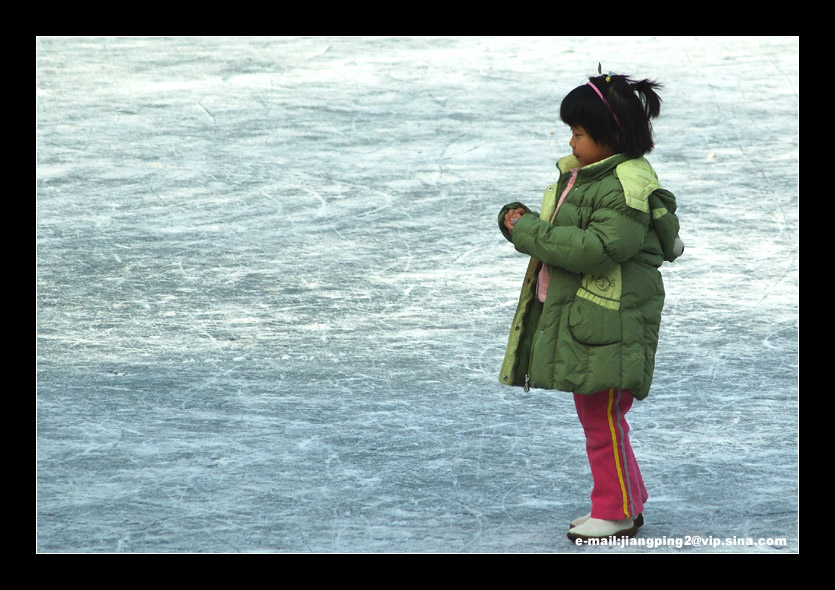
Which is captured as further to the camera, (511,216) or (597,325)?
(511,216)

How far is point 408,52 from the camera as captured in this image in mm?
11508

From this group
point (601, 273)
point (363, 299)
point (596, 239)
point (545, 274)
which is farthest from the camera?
point (363, 299)

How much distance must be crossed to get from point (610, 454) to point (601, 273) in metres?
0.53

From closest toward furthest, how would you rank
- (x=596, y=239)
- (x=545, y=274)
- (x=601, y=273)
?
(x=596, y=239) < (x=601, y=273) < (x=545, y=274)

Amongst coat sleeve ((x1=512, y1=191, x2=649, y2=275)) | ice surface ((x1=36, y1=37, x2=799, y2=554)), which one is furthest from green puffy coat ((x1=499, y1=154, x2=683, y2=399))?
ice surface ((x1=36, y1=37, x2=799, y2=554))

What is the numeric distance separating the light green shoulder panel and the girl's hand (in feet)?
1.00

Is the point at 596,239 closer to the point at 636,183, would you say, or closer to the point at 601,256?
the point at 601,256

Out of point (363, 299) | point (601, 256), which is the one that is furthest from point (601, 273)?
point (363, 299)

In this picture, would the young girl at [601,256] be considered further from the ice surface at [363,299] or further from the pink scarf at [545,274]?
the ice surface at [363,299]

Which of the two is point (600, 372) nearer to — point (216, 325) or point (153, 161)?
point (216, 325)

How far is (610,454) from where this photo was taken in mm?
3553

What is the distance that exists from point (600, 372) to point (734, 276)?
3.37 metres

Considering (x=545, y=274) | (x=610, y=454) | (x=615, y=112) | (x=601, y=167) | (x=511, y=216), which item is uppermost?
(x=615, y=112)

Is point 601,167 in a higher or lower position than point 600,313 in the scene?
higher
